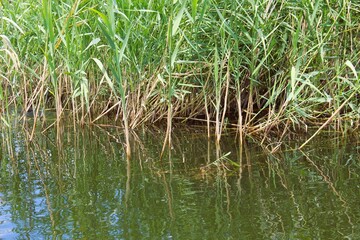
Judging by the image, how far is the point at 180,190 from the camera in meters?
2.89

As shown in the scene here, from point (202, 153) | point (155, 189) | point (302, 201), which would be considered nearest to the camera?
point (302, 201)

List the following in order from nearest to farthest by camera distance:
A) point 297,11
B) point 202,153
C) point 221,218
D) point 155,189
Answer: point 221,218 → point 155,189 → point 202,153 → point 297,11

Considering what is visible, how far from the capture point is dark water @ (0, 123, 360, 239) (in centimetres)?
231

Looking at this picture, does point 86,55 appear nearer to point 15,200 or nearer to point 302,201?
point 15,200

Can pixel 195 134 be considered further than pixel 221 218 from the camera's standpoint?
Yes

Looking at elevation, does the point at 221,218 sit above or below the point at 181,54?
below

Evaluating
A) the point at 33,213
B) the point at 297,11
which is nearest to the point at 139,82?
the point at 297,11

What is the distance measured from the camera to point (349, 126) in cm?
412

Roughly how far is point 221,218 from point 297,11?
2.15 m

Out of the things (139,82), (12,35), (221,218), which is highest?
(12,35)

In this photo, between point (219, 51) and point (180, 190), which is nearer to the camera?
point (180, 190)

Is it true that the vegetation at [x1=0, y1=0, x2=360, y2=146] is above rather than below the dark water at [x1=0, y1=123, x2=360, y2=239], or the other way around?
above

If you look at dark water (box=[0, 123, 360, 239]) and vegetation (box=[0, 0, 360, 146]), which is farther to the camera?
vegetation (box=[0, 0, 360, 146])

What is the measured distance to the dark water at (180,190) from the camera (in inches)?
90.9
